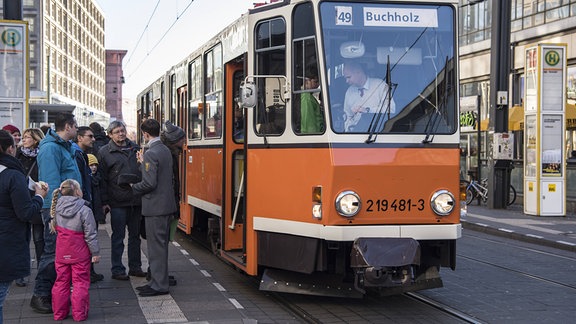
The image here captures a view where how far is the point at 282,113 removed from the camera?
25.3ft

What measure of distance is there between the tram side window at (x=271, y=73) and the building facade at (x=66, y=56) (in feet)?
118

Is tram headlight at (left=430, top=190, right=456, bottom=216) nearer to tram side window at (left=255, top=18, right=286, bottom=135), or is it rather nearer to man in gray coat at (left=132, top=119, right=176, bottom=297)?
tram side window at (left=255, top=18, right=286, bottom=135)

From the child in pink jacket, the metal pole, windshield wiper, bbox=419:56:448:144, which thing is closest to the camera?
the child in pink jacket

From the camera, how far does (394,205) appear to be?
730cm

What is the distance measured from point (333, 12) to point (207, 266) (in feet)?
15.1

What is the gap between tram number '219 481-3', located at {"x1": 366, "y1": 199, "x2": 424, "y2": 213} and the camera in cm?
723

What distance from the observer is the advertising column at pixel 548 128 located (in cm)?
1884

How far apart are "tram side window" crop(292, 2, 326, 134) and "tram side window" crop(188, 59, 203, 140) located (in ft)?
12.7

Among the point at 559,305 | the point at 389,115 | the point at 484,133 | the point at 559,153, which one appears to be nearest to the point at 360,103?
the point at 389,115

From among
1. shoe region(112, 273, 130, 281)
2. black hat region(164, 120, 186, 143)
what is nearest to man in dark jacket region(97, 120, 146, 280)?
shoe region(112, 273, 130, 281)

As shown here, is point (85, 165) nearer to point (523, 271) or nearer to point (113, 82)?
point (523, 271)

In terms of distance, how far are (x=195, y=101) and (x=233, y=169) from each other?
9.18 ft

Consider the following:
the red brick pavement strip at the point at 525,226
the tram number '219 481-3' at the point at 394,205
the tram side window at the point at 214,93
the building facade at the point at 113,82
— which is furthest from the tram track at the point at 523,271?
the building facade at the point at 113,82

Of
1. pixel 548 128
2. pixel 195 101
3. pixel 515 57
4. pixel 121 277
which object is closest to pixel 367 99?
pixel 121 277
